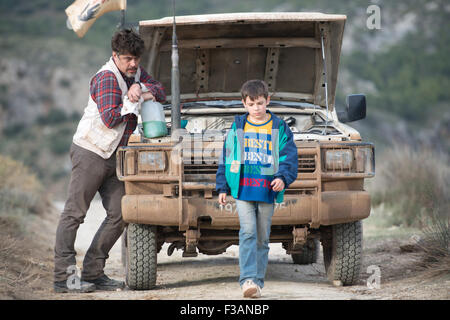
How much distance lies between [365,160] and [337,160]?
0.79 ft

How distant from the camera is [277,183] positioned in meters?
5.39

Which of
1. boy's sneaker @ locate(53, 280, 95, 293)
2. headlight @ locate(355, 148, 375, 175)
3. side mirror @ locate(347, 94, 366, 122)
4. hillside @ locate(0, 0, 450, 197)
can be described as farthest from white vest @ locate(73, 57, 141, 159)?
hillside @ locate(0, 0, 450, 197)

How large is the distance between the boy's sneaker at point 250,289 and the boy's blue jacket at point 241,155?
0.65m

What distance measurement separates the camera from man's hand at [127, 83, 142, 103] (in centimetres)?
→ 627

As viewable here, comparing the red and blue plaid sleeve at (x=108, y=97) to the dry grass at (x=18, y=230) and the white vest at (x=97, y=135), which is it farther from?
the dry grass at (x=18, y=230)

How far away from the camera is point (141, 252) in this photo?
6.36 meters

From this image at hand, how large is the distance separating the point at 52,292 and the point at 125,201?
42.3 inches

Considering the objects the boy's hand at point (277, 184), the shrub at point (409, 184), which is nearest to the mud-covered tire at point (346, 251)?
the boy's hand at point (277, 184)

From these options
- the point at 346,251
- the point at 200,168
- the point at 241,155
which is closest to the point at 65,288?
the point at 200,168

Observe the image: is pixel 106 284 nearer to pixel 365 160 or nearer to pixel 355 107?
pixel 365 160

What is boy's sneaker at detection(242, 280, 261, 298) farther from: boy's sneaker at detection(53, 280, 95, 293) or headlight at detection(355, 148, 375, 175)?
boy's sneaker at detection(53, 280, 95, 293)

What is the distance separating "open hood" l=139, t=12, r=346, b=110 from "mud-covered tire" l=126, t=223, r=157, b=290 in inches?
86.1
